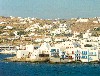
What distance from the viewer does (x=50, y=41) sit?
3907 inches

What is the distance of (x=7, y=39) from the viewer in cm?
10888

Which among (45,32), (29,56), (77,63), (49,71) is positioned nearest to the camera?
(49,71)

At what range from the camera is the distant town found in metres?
67.7

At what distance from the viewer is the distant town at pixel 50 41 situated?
6769 centimetres

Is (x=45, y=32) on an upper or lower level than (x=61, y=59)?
upper

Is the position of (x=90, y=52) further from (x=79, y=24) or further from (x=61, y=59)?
(x=79, y=24)

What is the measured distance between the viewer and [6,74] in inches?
1951

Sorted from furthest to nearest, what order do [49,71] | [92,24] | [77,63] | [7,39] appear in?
1. [92,24]
2. [7,39]
3. [77,63]
4. [49,71]

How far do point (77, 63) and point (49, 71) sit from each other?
12369mm

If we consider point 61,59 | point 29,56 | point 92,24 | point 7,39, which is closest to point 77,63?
point 61,59

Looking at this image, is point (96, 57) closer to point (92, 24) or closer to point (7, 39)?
point (7, 39)

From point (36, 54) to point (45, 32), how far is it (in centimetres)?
5343

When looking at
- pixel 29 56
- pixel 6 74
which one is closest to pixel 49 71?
pixel 6 74

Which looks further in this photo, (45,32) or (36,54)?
(45,32)
